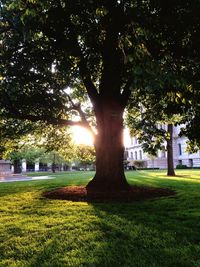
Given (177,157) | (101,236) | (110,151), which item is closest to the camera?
(101,236)

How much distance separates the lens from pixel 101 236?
6273 millimetres

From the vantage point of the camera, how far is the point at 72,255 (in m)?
5.21

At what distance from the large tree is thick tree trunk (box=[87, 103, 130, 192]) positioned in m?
0.04

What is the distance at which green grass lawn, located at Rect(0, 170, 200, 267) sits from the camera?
4969mm

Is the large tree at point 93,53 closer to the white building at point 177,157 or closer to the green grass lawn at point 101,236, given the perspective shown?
Result: the green grass lawn at point 101,236

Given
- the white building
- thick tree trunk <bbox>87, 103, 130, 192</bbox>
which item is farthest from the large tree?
the white building

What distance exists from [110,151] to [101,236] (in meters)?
7.64

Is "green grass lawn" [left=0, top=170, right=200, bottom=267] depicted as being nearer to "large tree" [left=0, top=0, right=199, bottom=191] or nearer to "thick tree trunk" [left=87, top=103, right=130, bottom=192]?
"large tree" [left=0, top=0, right=199, bottom=191]

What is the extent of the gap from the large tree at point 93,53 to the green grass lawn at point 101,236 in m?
3.08

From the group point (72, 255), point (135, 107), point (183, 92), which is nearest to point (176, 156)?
point (135, 107)

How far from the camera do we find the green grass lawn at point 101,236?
497 cm

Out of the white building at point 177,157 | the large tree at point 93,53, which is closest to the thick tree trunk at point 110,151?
the large tree at point 93,53

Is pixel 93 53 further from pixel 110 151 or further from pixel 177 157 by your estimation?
pixel 177 157

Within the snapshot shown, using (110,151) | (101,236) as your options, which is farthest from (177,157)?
(101,236)
